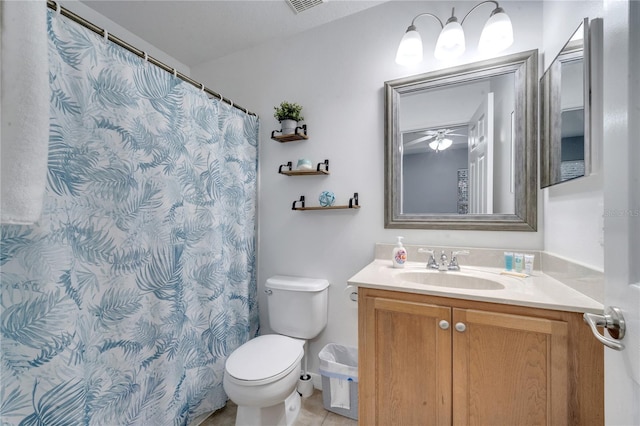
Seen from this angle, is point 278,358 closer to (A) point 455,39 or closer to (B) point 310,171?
(B) point 310,171

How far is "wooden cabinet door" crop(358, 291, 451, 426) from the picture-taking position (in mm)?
1007

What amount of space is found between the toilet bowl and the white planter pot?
1288 mm

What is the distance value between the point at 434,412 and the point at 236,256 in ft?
4.30

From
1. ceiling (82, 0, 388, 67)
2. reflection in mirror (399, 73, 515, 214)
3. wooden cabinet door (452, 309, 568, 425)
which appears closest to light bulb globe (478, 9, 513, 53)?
reflection in mirror (399, 73, 515, 214)

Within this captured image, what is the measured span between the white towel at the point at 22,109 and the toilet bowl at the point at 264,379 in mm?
994

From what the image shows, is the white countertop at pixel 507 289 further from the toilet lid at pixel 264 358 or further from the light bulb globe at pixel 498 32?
the light bulb globe at pixel 498 32

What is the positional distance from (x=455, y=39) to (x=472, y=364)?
1501mm

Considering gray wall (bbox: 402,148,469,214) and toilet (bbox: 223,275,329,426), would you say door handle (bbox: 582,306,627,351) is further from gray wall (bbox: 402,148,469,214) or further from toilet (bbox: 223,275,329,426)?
toilet (bbox: 223,275,329,426)

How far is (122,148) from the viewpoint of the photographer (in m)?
1.09

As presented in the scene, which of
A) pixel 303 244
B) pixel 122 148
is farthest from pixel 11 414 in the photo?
pixel 303 244

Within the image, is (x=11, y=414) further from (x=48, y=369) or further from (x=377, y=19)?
(x=377, y=19)

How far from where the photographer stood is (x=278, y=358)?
132cm

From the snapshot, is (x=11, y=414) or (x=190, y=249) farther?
(x=190, y=249)

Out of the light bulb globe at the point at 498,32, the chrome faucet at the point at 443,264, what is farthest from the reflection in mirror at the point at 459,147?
the chrome faucet at the point at 443,264
